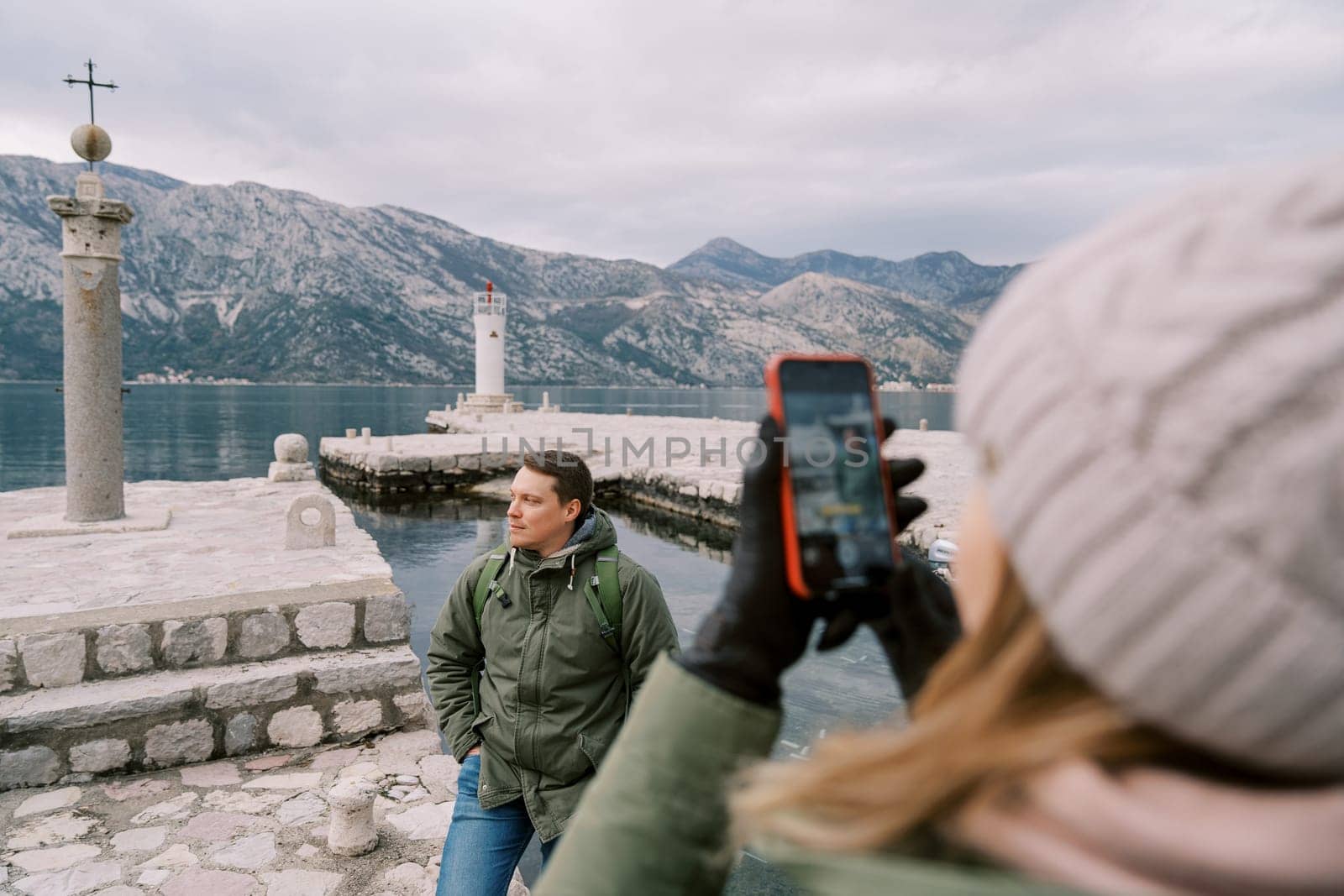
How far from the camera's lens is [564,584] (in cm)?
296

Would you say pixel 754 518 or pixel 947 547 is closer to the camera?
pixel 754 518

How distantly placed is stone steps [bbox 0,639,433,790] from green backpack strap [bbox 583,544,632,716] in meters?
2.97

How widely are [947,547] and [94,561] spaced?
24.1 ft

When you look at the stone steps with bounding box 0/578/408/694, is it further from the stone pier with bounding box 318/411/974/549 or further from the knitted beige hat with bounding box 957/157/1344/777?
the stone pier with bounding box 318/411/974/549

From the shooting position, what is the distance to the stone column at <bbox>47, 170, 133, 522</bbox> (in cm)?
777

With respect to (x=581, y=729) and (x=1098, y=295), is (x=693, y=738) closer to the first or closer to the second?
(x=1098, y=295)

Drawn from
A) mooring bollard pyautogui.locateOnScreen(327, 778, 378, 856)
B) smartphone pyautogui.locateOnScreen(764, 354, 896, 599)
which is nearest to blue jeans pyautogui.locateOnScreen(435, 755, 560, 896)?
mooring bollard pyautogui.locateOnScreen(327, 778, 378, 856)

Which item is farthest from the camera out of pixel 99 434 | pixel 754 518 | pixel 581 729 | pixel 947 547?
pixel 99 434

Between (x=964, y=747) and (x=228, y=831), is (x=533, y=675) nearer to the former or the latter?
(x=964, y=747)

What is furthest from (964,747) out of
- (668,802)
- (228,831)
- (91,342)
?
(91,342)

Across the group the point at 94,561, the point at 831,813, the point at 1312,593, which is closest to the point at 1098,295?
the point at 1312,593

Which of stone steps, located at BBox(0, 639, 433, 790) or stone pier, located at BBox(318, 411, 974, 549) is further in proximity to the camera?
stone pier, located at BBox(318, 411, 974, 549)

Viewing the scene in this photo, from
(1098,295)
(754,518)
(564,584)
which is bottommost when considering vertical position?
(564,584)

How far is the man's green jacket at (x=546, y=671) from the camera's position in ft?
9.31
